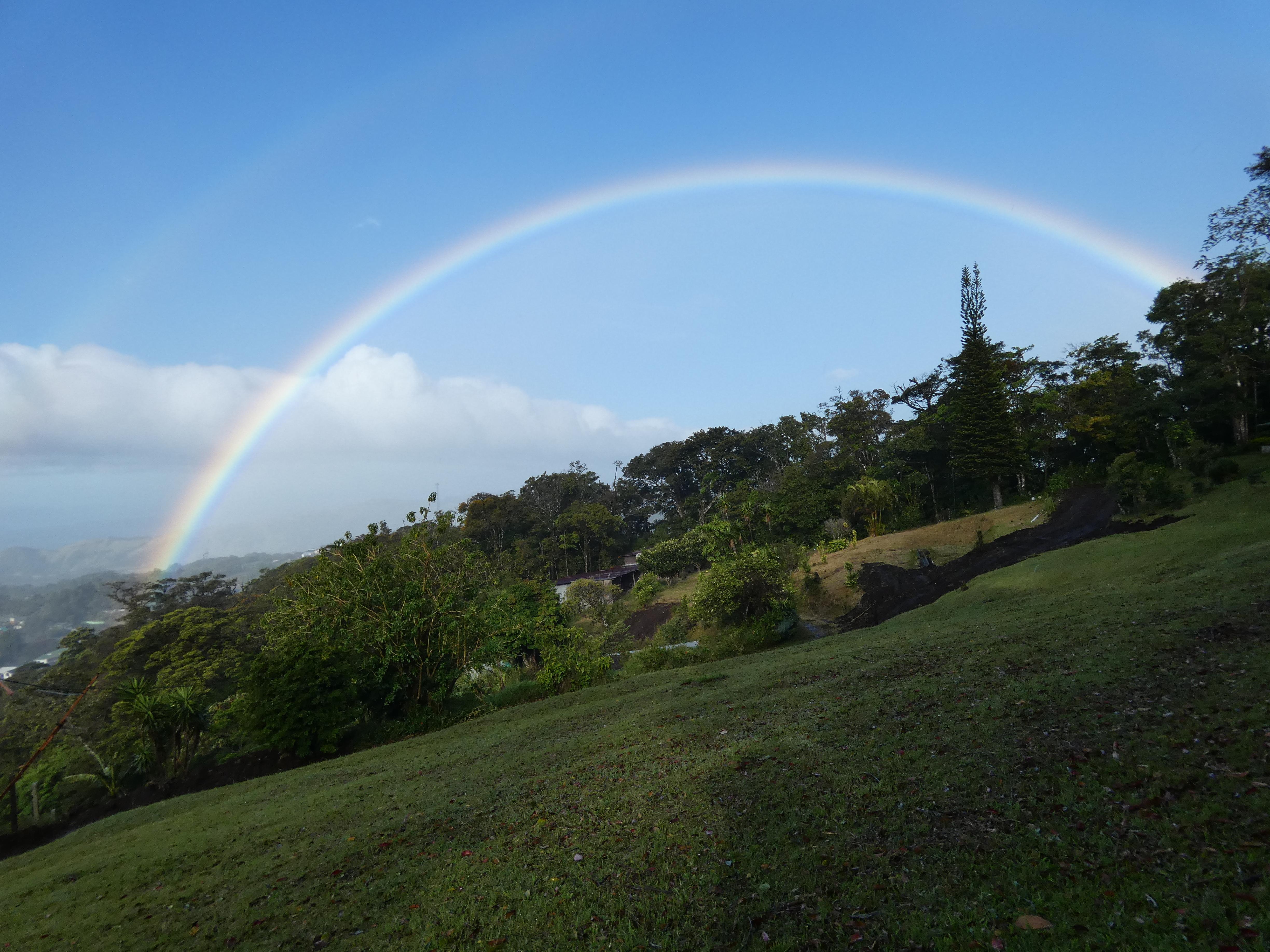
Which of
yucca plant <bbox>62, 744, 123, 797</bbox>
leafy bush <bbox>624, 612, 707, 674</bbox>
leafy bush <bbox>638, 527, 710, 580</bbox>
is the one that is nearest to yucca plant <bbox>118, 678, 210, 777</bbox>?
yucca plant <bbox>62, 744, 123, 797</bbox>

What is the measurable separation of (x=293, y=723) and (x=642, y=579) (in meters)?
29.7

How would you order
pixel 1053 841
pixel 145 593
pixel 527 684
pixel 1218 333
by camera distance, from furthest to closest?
pixel 145 593, pixel 1218 333, pixel 527 684, pixel 1053 841

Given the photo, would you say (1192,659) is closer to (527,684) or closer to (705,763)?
(705,763)

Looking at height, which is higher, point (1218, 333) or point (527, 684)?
point (1218, 333)

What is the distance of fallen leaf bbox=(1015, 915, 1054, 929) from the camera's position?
3604mm

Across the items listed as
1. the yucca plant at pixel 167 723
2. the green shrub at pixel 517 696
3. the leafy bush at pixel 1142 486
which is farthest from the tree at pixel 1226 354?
the yucca plant at pixel 167 723

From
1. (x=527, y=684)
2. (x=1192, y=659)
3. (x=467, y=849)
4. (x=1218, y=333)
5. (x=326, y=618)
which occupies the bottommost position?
(x=527, y=684)

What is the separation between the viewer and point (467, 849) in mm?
6332

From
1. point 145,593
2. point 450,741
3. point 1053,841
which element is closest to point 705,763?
point 1053,841

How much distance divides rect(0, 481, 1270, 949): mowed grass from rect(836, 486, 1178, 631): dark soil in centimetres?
1309

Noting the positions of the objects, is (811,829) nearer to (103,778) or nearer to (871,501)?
(103,778)

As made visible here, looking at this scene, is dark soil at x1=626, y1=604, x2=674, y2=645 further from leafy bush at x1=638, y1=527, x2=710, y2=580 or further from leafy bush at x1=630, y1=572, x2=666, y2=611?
leafy bush at x1=638, y1=527, x2=710, y2=580

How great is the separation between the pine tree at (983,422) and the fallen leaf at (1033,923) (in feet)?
130

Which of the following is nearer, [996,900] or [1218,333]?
[996,900]
